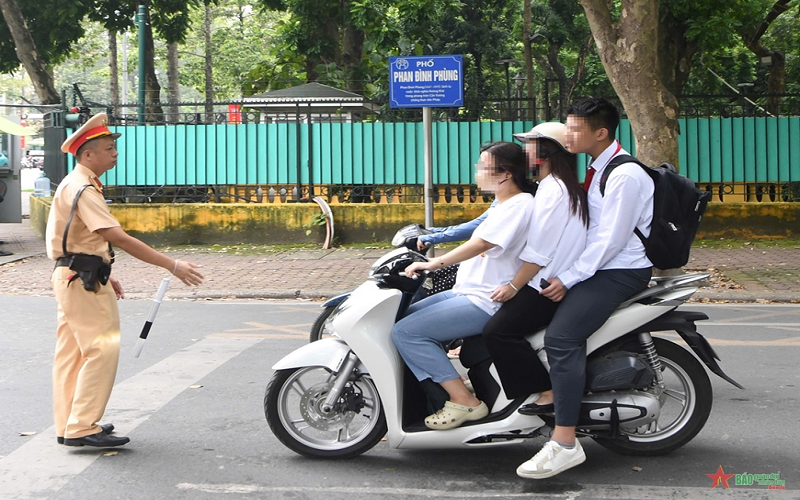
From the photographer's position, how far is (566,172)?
162 inches

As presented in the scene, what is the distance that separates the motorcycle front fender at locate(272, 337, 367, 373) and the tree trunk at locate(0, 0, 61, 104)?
17.7m

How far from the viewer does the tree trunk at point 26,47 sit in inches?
774

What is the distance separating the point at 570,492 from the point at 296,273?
7.78 metres

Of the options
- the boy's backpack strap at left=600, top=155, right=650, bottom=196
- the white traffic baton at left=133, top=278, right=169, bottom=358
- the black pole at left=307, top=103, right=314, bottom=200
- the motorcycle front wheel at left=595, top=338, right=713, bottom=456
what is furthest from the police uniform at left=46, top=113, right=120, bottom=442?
the black pole at left=307, top=103, right=314, bottom=200

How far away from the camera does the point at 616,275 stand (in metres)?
4.13

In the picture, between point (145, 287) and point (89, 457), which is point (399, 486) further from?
point (145, 287)

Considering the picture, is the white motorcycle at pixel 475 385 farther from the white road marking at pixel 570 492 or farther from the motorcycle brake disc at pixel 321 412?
the white road marking at pixel 570 492

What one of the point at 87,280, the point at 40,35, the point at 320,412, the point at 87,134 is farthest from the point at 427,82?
the point at 40,35

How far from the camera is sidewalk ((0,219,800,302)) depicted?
1005 cm

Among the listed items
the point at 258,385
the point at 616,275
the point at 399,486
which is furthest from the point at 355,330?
the point at 258,385

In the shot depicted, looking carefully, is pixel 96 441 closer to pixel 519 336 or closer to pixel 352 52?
pixel 519 336

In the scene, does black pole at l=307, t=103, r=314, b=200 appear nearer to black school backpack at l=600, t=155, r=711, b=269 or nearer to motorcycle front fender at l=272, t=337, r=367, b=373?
motorcycle front fender at l=272, t=337, r=367, b=373

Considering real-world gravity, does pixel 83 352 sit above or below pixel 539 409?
above

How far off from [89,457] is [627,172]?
2.89m
